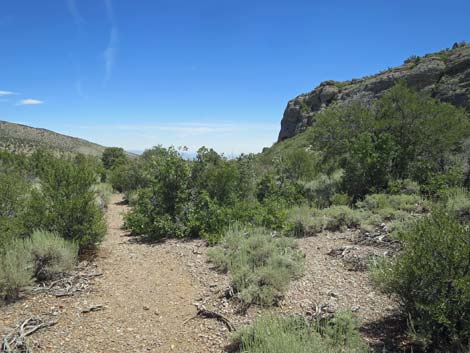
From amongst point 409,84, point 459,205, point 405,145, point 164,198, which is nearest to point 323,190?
point 405,145

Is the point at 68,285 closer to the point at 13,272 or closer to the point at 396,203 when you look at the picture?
the point at 13,272

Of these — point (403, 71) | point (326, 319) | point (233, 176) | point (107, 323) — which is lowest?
point (107, 323)

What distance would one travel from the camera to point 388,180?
422 inches

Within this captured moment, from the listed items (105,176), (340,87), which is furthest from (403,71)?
(105,176)

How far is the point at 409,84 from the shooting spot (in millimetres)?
31938

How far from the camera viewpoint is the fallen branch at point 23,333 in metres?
3.54

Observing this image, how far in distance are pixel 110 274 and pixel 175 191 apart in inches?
147

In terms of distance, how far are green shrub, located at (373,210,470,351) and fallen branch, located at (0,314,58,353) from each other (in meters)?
4.40

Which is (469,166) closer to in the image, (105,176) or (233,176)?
(233,176)

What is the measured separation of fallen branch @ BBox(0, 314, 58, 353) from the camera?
354cm

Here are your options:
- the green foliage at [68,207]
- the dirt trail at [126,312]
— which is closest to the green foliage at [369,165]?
the dirt trail at [126,312]

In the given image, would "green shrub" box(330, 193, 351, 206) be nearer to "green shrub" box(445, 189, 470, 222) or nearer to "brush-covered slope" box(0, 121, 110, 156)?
"green shrub" box(445, 189, 470, 222)

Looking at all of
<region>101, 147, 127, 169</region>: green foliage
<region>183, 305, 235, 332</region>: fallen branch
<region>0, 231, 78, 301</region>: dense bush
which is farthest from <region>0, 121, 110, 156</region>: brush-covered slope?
<region>183, 305, 235, 332</region>: fallen branch

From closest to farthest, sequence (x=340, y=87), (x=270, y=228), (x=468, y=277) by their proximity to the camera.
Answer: (x=468, y=277)
(x=270, y=228)
(x=340, y=87)
